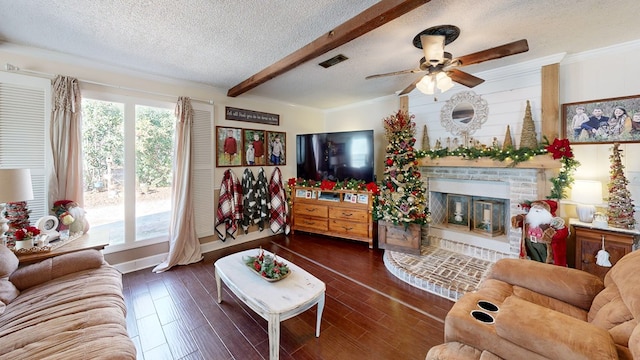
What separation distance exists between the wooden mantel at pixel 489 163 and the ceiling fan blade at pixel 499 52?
1.48 m

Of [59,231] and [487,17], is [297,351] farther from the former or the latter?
[487,17]

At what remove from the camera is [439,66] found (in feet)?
6.51

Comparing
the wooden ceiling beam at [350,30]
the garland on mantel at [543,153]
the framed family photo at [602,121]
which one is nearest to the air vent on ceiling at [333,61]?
the wooden ceiling beam at [350,30]

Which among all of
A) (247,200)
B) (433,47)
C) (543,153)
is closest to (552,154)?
(543,153)

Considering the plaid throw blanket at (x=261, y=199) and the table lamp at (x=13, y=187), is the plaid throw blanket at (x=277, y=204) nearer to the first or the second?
the plaid throw blanket at (x=261, y=199)

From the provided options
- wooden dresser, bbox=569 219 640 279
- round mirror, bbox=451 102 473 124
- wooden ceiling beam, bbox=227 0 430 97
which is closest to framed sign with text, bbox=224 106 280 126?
wooden ceiling beam, bbox=227 0 430 97

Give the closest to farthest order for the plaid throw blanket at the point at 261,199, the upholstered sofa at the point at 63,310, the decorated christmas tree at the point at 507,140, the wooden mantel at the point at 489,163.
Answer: the upholstered sofa at the point at 63,310 < the wooden mantel at the point at 489,163 < the decorated christmas tree at the point at 507,140 < the plaid throw blanket at the point at 261,199

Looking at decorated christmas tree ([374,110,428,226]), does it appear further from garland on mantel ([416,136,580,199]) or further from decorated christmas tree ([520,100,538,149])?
decorated christmas tree ([520,100,538,149])

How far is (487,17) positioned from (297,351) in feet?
9.88

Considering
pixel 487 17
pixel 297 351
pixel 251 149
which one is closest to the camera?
pixel 297 351

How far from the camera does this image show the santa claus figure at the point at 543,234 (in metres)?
2.35

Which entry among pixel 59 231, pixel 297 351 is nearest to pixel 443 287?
pixel 297 351

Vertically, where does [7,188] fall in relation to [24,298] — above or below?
above

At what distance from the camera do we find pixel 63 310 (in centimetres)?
143
